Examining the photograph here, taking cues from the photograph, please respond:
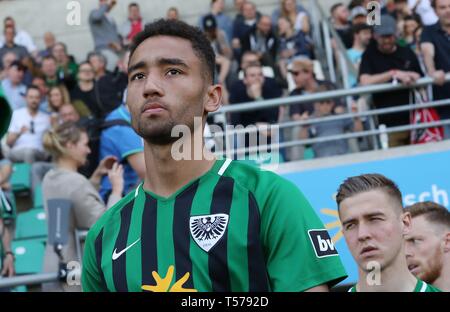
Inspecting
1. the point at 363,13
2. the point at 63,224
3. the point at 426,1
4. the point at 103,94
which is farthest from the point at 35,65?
the point at 63,224

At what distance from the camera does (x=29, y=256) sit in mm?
8117

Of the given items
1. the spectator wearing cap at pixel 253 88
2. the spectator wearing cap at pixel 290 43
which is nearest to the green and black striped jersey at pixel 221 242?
the spectator wearing cap at pixel 253 88

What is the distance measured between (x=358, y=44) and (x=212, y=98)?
7.46 metres

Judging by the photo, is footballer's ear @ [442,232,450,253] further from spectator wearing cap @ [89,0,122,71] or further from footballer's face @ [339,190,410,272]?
spectator wearing cap @ [89,0,122,71]

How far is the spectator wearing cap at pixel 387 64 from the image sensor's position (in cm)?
841

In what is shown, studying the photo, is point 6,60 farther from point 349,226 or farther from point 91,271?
point 91,271

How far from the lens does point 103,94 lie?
10516mm

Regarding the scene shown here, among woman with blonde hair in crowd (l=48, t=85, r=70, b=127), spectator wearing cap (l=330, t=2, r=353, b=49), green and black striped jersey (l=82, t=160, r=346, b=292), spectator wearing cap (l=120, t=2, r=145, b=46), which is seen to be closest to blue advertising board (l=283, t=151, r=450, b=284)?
spectator wearing cap (l=330, t=2, r=353, b=49)

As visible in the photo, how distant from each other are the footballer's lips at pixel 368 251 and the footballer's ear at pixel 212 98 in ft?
3.02

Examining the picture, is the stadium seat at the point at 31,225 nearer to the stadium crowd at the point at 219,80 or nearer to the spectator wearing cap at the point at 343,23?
the stadium crowd at the point at 219,80

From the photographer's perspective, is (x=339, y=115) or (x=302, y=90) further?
(x=302, y=90)

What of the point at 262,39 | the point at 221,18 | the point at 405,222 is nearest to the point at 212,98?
the point at 405,222

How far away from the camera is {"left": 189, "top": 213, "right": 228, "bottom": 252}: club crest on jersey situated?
2.94m

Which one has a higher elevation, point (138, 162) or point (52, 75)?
point (52, 75)
